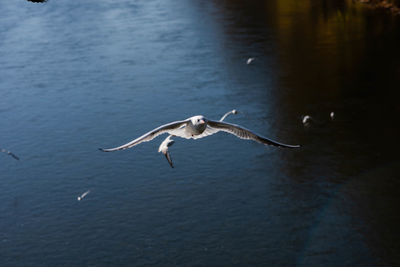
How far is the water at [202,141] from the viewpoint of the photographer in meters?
41.8

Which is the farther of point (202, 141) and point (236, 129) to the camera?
point (202, 141)

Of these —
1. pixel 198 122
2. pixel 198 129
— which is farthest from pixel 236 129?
pixel 198 122

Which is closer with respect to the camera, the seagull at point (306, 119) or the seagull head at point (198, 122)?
the seagull head at point (198, 122)

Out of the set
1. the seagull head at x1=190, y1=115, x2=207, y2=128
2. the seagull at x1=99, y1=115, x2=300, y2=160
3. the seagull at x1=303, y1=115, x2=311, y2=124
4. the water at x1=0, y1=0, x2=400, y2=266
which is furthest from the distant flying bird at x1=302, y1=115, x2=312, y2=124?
the seagull head at x1=190, y1=115, x2=207, y2=128

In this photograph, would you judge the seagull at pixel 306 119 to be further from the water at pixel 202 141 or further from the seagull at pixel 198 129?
the seagull at pixel 198 129

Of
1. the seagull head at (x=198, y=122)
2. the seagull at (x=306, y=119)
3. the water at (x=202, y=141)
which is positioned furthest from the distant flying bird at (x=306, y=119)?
the seagull head at (x=198, y=122)

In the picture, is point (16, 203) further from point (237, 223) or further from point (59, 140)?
point (237, 223)

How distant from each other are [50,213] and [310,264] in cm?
2009

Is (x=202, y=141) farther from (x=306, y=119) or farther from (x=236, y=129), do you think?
(x=236, y=129)

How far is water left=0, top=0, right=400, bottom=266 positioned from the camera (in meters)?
41.8

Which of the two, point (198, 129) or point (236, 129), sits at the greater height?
point (198, 129)

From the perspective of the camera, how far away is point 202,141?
5325cm

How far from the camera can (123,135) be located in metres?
54.8

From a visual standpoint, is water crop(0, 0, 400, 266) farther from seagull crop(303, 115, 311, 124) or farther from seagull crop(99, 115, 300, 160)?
seagull crop(99, 115, 300, 160)
